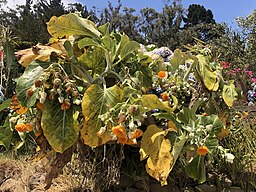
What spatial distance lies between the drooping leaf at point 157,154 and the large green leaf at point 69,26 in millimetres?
554

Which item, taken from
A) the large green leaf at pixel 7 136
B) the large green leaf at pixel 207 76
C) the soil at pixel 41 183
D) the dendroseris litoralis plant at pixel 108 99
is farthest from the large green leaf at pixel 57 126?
the large green leaf at pixel 207 76

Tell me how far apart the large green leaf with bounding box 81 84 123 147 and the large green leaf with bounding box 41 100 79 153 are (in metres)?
0.05

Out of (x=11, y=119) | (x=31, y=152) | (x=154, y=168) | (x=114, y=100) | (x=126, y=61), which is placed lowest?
(x=31, y=152)

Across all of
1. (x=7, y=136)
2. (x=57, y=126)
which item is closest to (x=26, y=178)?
(x=7, y=136)

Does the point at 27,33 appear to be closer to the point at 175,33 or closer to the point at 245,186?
the point at 175,33

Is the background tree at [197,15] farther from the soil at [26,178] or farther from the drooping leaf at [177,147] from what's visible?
the drooping leaf at [177,147]

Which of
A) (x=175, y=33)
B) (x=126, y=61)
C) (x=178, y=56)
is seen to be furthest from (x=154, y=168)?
(x=175, y=33)

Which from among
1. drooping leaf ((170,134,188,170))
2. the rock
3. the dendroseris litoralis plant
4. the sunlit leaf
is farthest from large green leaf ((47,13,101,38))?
the rock

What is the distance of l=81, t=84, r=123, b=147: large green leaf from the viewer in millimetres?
1552

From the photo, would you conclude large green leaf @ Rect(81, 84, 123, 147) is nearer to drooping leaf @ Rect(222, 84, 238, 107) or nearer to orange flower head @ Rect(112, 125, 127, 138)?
orange flower head @ Rect(112, 125, 127, 138)

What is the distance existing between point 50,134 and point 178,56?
889 millimetres

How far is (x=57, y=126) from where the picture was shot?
1.56 metres

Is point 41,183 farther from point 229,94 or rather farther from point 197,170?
point 229,94

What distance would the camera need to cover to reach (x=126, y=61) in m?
1.91
